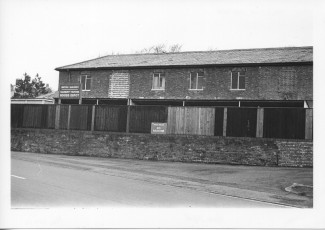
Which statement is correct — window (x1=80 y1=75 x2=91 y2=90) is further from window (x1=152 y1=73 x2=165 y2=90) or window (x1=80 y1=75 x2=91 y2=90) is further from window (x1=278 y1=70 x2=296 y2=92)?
window (x1=278 y1=70 x2=296 y2=92)

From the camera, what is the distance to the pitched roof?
26750 millimetres

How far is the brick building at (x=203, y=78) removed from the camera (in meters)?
26.2

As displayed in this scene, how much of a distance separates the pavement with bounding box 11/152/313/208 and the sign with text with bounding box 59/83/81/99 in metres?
8.61

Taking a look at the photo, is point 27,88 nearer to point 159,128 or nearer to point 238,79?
point 238,79

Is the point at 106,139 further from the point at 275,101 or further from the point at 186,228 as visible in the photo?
the point at 186,228

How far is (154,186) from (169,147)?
831 cm

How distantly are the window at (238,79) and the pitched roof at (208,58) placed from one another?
856 mm

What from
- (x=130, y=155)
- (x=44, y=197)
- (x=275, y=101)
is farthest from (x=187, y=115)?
(x=44, y=197)

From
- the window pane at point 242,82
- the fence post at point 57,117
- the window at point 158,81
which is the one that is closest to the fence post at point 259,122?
the window pane at point 242,82

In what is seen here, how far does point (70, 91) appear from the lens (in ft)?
82.8

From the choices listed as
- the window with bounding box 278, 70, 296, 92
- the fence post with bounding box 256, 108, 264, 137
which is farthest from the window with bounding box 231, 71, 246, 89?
the fence post with bounding box 256, 108, 264, 137

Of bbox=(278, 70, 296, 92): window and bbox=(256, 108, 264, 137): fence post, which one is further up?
bbox=(278, 70, 296, 92): window

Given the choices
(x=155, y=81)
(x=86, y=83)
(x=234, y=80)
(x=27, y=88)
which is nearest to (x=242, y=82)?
(x=234, y=80)

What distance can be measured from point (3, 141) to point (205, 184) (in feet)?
21.7
